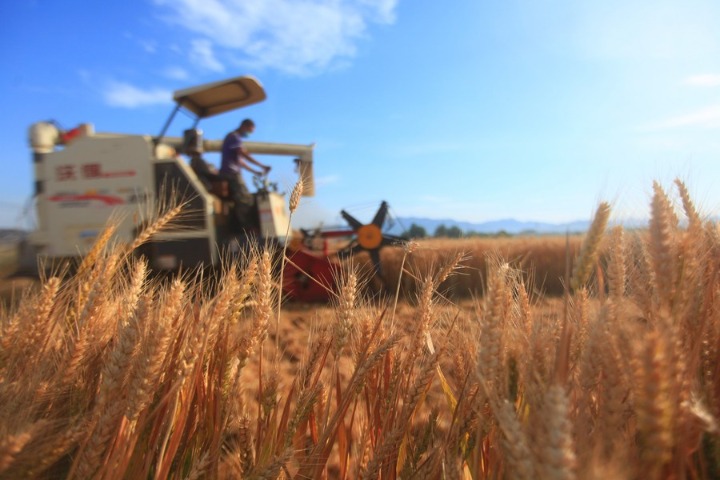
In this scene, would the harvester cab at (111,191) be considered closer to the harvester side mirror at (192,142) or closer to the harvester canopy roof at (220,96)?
the harvester canopy roof at (220,96)

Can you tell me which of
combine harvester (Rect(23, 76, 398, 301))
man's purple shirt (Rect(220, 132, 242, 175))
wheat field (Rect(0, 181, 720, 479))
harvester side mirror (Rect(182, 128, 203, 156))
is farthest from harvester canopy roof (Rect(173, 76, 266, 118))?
wheat field (Rect(0, 181, 720, 479))

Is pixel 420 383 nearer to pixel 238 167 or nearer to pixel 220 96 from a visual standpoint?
pixel 238 167

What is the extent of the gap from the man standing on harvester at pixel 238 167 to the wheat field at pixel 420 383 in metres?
4.84

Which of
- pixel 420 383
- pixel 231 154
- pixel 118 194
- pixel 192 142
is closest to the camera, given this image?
pixel 420 383

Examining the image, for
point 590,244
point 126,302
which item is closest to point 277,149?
point 126,302

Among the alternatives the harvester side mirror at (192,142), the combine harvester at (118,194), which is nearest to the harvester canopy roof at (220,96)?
the combine harvester at (118,194)

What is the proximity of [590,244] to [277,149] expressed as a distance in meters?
7.44

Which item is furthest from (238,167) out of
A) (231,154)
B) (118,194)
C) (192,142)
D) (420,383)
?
(420,383)

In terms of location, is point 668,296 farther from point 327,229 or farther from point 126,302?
point 327,229

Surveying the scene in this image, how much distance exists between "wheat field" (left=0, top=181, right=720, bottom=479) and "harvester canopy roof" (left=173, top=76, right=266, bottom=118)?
5154 millimetres

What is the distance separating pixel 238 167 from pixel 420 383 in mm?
5632

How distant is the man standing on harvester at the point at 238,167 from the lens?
5.88 metres

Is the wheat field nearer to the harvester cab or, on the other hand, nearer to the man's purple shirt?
the harvester cab

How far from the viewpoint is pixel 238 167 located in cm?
603
